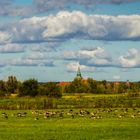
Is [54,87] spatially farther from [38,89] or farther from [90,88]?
[90,88]

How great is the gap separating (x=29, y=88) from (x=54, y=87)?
6.62 meters

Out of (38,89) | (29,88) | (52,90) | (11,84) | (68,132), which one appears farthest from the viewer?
(11,84)

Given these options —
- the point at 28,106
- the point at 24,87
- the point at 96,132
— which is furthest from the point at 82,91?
the point at 96,132

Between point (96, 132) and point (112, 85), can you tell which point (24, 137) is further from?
point (112, 85)

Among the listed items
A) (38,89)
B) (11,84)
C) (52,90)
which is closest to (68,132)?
(52,90)

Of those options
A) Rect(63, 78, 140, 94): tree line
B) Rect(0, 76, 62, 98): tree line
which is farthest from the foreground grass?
Rect(63, 78, 140, 94): tree line

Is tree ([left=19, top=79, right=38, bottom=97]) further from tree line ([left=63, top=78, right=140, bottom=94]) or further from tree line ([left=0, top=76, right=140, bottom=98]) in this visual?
tree line ([left=63, top=78, right=140, bottom=94])

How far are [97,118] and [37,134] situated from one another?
15391 mm

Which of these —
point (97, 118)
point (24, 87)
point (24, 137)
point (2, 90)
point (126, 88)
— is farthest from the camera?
point (126, 88)

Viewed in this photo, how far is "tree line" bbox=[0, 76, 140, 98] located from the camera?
4844 inches

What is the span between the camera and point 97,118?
1907 inches

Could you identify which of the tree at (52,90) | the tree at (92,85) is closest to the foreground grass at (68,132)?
the tree at (52,90)

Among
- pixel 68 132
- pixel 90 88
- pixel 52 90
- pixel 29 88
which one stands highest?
pixel 90 88

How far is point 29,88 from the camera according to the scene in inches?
4892
